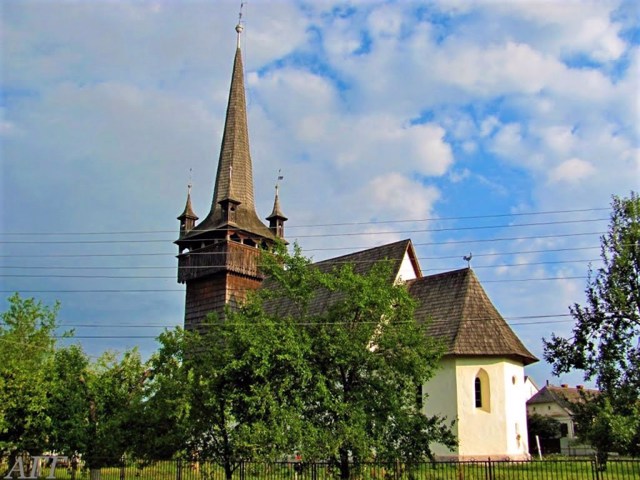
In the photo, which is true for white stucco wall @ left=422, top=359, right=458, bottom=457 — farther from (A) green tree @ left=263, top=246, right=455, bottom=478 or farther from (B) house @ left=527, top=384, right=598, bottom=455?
(B) house @ left=527, top=384, right=598, bottom=455

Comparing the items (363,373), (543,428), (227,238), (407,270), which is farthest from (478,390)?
(543,428)

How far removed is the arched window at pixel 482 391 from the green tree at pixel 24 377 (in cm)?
1823

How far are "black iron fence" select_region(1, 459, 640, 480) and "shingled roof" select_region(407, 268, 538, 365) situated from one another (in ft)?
18.6

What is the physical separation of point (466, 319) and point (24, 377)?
19.1 m

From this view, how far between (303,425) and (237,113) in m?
35.9

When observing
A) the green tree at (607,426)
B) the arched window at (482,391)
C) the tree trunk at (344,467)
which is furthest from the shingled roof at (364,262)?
the tree trunk at (344,467)

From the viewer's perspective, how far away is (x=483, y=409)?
30.4 m

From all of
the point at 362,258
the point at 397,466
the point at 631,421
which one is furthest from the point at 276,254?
the point at 362,258

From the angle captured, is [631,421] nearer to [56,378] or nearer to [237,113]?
[56,378]

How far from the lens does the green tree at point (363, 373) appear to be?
62.2 feet

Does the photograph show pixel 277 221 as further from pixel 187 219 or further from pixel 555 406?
pixel 555 406

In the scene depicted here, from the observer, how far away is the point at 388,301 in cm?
2048

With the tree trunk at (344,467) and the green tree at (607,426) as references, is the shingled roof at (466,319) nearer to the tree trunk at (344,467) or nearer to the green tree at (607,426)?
the green tree at (607,426)

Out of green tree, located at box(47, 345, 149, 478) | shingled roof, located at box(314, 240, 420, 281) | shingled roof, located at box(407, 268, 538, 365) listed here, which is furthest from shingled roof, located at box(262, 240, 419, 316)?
green tree, located at box(47, 345, 149, 478)
